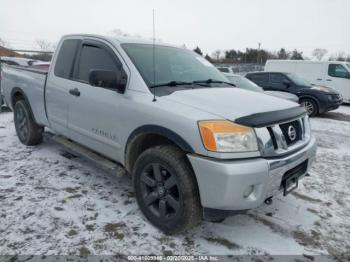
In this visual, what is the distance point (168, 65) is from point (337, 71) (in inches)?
501

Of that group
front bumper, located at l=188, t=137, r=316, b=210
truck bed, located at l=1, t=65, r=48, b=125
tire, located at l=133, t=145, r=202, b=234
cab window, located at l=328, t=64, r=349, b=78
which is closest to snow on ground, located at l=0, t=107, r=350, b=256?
tire, located at l=133, t=145, r=202, b=234

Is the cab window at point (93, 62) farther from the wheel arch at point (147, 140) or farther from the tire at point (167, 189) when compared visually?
the tire at point (167, 189)

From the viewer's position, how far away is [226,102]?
105 inches

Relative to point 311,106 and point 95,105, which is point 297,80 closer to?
point 311,106

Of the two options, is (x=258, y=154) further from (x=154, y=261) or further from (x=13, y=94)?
(x=13, y=94)

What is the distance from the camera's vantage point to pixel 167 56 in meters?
3.57

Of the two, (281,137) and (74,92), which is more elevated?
(74,92)

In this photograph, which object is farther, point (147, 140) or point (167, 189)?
point (147, 140)

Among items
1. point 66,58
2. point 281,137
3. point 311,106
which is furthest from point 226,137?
point 311,106

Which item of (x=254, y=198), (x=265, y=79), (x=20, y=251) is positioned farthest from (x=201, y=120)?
(x=265, y=79)

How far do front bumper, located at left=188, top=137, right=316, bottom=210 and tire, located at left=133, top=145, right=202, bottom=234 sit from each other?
0.12 meters

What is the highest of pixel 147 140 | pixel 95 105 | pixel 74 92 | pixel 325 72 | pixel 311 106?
pixel 325 72

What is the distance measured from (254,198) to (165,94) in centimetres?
123

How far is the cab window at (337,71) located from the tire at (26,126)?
42.8 feet
